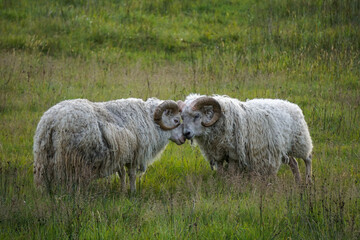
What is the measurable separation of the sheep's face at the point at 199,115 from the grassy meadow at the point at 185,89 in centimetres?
80

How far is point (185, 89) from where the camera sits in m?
12.8

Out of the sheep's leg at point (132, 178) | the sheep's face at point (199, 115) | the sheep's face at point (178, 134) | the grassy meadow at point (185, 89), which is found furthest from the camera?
the sheep's face at point (178, 134)

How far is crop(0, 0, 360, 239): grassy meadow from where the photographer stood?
554cm

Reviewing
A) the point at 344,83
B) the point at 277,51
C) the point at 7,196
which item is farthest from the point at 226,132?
the point at 277,51

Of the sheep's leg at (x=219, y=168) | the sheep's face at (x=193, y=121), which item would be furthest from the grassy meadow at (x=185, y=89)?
the sheep's face at (x=193, y=121)

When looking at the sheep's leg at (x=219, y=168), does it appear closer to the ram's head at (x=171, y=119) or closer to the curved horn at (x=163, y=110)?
the ram's head at (x=171, y=119)

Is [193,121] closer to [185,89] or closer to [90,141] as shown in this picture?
[90,141]

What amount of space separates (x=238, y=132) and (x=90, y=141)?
2795 mm

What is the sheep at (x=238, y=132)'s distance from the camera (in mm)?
Answer: 8055

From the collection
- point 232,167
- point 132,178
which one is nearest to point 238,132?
point 232,167

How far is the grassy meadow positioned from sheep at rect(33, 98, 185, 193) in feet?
1.08

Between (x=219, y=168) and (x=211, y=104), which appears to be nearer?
(x=211, y=104)

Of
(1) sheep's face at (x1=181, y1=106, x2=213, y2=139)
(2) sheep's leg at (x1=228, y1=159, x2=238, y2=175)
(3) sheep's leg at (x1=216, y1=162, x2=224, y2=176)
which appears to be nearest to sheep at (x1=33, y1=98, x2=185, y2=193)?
(1) sheep's face at (x1=181, y1=106, x2=213, y2=139)

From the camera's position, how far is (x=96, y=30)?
17984 mm
